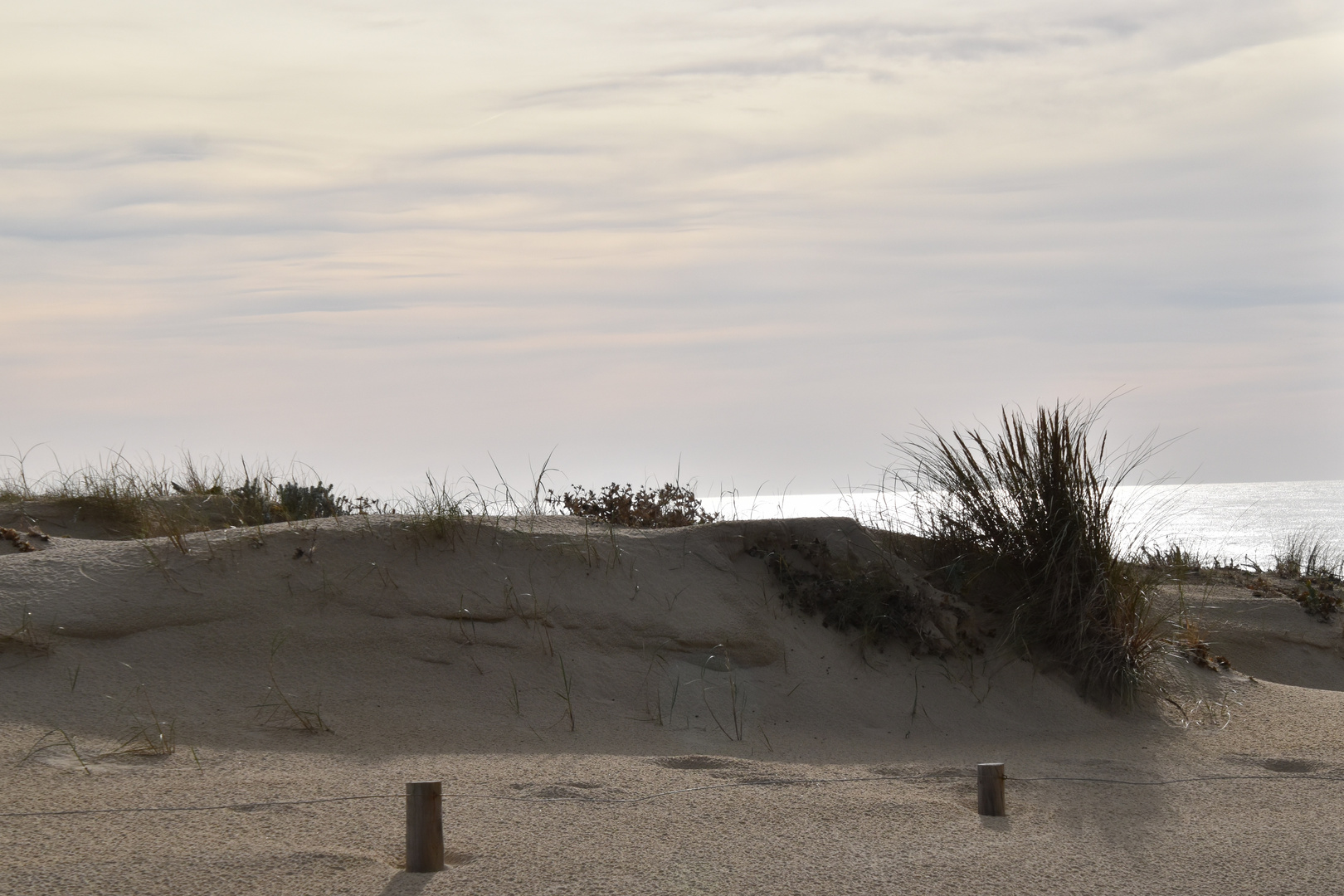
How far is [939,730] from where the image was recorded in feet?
19.1

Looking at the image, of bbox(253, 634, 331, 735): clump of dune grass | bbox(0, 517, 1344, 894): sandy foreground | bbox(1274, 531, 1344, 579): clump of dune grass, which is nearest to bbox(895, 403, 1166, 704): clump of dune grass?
bbox(0, 517, 1344, 894): sandy foreground

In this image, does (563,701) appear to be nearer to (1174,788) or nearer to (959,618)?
(959,618)

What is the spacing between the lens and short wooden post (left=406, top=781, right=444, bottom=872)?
332 centimetres

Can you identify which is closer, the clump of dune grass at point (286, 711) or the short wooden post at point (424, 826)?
the short wooden post at point (424, 826)

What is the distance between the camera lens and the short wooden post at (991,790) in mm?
4113

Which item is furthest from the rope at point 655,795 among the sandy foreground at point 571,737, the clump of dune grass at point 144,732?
the clump of dune grass at point 144,732

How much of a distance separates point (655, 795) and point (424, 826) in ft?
3.93

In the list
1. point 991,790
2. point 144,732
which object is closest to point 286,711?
point 144,732

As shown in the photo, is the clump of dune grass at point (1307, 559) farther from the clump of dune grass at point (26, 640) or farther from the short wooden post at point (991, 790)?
the clump of dune grass at point (26, 640)

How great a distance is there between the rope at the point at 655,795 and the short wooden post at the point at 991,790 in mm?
644

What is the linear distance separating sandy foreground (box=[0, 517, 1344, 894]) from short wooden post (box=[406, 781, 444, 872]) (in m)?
0.06

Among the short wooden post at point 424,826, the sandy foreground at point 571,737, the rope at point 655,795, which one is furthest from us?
the rope at point 655,795

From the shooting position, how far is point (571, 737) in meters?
5.21

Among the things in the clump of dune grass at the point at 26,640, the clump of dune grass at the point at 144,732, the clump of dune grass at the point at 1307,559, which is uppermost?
the clump of dune grass at the point at 1307,559
